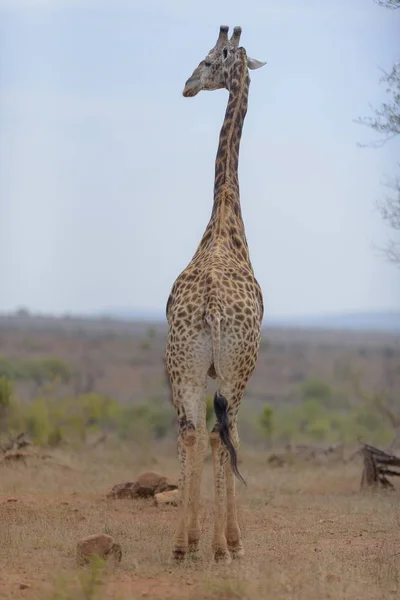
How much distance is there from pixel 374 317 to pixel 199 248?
191 meters

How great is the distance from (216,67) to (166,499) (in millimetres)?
4517

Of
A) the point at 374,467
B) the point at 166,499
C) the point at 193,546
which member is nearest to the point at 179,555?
the point at 193,546

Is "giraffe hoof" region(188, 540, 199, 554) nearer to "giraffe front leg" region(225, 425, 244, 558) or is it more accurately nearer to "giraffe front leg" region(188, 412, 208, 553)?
"giraffe front leg" region(188, 412, 208, 553)

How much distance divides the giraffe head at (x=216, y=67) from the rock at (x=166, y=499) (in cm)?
422

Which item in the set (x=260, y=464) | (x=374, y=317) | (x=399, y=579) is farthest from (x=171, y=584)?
(x=374, y=317)

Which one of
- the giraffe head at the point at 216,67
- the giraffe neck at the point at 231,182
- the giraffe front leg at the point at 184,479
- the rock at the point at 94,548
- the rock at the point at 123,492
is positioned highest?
the giraffe head at the point at 216,67

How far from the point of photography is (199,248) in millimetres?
8938

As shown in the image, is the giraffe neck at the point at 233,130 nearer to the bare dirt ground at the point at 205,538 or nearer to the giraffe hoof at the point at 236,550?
the giraffe hoof at the point at 236,550

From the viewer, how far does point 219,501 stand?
773 centimetres

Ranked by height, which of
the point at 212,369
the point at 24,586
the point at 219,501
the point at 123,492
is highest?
the point at 212,369

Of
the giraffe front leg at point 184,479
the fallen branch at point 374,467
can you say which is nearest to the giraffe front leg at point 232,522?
the giraffe front leg at point 184,479

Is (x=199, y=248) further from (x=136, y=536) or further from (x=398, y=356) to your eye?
(x=398, y=356)

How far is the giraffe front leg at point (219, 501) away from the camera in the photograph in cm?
771

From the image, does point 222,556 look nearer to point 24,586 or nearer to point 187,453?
point 187,453
